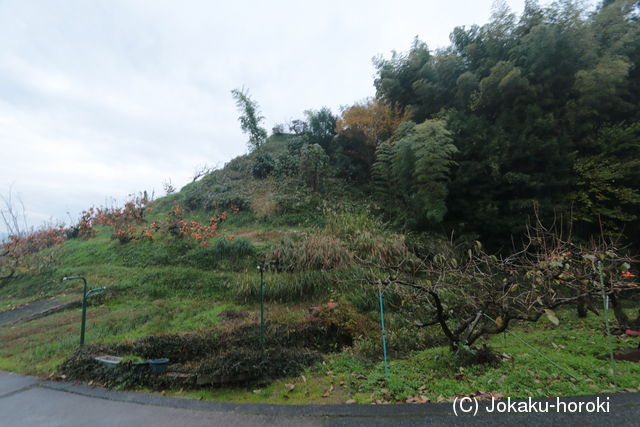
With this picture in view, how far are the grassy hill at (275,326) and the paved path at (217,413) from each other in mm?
150

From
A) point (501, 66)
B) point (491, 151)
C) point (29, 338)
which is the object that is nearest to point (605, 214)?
point (491, 151)

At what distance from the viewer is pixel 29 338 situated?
3777 mm

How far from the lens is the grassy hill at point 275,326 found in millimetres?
2336

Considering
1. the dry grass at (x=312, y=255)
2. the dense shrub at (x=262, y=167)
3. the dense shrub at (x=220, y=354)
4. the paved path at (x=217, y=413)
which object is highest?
the dense shrub at (x=262, y=167)

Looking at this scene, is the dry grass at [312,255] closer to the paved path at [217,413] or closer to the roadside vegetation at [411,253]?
the roadside vegetation at [411,253]

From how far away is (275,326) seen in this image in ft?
11.5

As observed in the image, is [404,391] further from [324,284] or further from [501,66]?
[501,66]

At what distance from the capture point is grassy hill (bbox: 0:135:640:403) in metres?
2.34

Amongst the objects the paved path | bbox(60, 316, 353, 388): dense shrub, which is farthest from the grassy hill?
the paved path

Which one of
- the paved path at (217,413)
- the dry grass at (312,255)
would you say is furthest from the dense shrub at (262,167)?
the paved path at (217,413)

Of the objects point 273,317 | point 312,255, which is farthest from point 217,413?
point 312,255

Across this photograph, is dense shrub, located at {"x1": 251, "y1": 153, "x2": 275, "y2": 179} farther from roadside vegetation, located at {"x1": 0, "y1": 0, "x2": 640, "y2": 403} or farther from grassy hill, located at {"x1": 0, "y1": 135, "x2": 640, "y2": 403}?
grassy hill, located at {"x1": 0, "y1": 135, "x2": 640, "y2": 403}

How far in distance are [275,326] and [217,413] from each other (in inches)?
57.5

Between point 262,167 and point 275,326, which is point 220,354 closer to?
point 275,326
